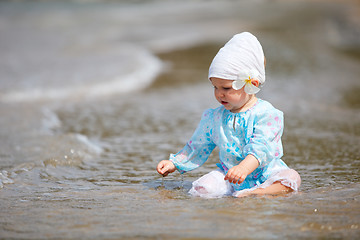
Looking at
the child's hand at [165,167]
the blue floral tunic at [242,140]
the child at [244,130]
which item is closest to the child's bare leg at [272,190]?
the child at [244,130]

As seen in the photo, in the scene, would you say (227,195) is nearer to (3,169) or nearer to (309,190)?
(309,190)

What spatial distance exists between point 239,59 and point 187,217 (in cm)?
99

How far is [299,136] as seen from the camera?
468 centimetres

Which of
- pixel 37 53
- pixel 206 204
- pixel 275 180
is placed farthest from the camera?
pixel 37 53

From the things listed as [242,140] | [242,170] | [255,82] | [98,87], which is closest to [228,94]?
[255,82]

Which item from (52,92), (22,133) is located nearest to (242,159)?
(22,133)

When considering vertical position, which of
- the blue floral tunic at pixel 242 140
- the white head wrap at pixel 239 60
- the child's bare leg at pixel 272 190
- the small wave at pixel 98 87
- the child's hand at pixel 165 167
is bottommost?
the child's bare leg at pixel 272 190

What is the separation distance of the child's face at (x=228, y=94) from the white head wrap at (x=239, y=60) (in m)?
0.06

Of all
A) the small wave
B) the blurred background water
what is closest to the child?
the blurred background water

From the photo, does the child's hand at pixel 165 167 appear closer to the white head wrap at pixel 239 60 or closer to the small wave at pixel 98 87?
the white head wrap at pixel 239 60

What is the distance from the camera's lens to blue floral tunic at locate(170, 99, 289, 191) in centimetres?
278

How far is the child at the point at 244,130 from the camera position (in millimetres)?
2783

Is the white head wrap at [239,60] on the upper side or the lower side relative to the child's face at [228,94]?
upper

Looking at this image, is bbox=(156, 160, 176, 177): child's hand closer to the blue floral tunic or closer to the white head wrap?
the blue floral tunic
